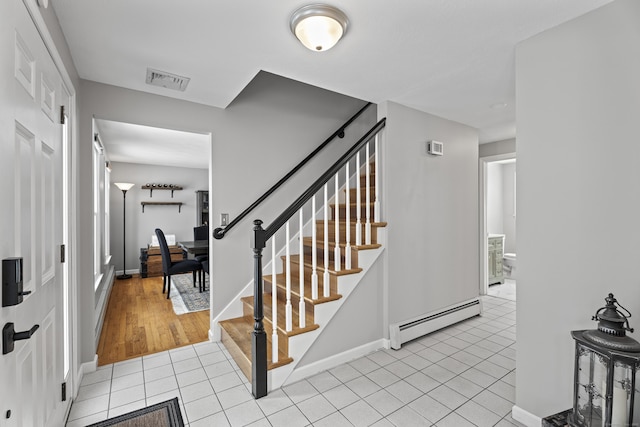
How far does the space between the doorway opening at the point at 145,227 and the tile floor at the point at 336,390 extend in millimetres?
450

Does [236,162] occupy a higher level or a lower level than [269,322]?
higher

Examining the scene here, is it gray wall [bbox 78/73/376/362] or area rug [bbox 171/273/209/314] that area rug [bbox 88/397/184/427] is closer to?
gray wall [bbox 78/73/376/362]

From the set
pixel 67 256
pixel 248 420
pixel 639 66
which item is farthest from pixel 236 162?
pixel 639 66

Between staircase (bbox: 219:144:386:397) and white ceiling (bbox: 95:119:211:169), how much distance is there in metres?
1.78

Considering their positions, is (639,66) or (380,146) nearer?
(639,66)

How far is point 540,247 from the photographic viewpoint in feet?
5.86

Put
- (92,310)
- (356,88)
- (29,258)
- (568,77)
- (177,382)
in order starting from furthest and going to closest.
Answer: (356,88), (92,310), (177,382), (568,77), (29,258)

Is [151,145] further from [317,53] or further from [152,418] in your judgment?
[152,418]

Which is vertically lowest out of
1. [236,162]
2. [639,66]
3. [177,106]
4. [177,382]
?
[177,382]

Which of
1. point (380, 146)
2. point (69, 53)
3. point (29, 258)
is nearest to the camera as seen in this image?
point (29, 258)

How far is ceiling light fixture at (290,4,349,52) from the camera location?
1.56m

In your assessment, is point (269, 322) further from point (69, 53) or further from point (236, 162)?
point (69, 53)

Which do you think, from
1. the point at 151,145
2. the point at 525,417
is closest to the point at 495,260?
the point at 525,417

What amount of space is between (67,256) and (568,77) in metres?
3.23
